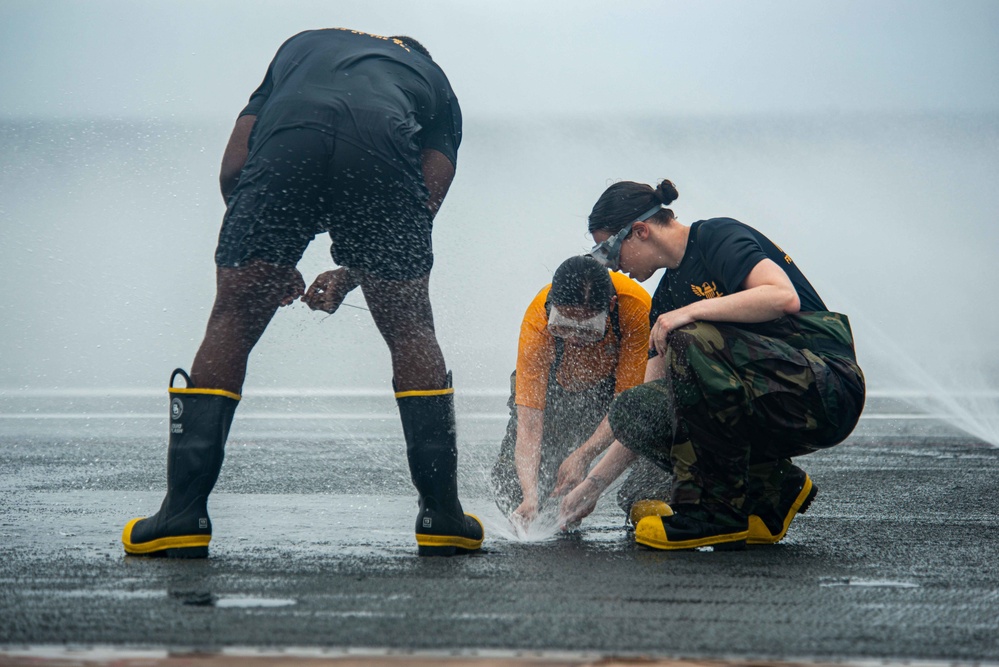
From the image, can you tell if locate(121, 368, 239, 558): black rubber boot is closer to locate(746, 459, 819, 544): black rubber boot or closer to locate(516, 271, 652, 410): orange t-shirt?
locate(516, 271, 652, 410): orange t-shirt

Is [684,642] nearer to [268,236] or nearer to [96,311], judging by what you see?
[268,236]

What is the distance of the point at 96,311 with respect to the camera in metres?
20.2

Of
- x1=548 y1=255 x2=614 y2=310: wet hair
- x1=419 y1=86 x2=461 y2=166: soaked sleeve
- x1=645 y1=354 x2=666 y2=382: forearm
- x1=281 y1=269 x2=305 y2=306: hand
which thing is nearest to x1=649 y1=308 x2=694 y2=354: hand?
x1=645 y1=354 x2=666 y2=382: forearm

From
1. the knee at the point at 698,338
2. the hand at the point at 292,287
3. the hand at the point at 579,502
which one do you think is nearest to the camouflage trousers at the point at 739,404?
the knee at the point at 698,338

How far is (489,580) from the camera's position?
202cm

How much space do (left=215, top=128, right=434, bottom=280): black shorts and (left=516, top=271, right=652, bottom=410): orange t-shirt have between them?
2.16 feet

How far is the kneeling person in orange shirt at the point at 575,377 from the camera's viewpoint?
2.85 m

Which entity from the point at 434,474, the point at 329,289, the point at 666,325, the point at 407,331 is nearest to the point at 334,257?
the point at 329,289

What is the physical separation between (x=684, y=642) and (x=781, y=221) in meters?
13.8

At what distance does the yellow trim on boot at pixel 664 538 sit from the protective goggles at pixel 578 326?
0.62 meters

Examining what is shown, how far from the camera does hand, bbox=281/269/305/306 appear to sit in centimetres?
241

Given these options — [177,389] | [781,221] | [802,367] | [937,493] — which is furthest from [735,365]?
[781,221]

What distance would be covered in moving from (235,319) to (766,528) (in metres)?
1.42

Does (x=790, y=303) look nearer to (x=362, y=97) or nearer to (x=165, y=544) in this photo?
(x=362, y=97)
